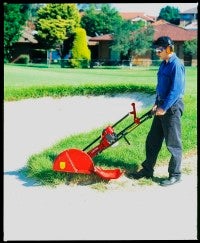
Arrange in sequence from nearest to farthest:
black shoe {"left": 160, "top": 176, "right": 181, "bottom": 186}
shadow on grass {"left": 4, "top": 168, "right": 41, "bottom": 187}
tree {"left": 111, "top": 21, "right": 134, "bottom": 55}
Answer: black shoe {"left": 160, "top": 176, "right": 181, "bottom": 186}, shadow on grass {"left": 4, "top": 168, "right": 41, "bottom": 187}, tree {"left": 111, "top": 21, "right": 134, "bottom": 55}

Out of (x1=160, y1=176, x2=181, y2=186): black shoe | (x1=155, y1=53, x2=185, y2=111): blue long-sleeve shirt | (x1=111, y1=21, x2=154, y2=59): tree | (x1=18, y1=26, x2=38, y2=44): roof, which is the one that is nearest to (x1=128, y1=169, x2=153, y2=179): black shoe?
(x1=160, y1=176, x2=181, y2=186): black shoe

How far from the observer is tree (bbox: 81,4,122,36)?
23906 millimetres

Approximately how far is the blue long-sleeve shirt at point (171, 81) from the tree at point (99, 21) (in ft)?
65.2

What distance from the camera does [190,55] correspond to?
72.6 ft

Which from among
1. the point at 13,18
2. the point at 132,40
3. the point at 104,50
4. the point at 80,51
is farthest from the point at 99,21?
the point at 13,18

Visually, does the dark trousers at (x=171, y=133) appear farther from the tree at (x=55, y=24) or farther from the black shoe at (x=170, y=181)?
the tree at (x=55, y=24)

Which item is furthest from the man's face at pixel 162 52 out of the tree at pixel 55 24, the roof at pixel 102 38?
the roof at pixel 102 38

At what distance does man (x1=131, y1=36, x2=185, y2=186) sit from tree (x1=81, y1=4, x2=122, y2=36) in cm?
1981

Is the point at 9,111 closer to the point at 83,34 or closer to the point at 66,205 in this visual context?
the point at 66,205

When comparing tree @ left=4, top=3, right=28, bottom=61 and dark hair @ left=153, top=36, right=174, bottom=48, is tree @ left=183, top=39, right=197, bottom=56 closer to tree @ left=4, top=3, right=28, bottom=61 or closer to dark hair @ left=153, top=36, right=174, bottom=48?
tree @ left=4, top=3, right=28, bottom=61

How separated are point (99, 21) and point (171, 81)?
21352 millimetres

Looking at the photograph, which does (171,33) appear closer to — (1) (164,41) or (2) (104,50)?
(2) (104,50)

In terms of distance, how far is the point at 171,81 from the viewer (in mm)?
4160

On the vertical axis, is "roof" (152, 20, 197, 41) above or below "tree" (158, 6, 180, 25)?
A: below
